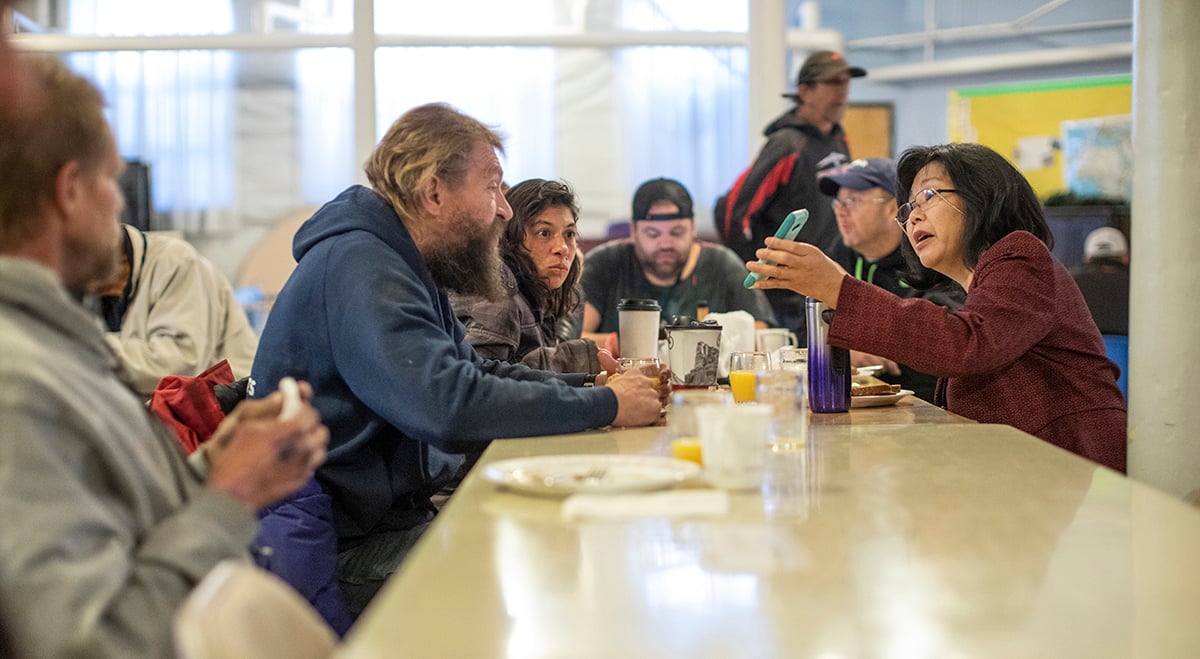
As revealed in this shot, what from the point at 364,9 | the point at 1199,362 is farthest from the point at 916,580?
the point at 364,9

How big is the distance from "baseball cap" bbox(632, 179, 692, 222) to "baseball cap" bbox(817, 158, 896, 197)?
559mm

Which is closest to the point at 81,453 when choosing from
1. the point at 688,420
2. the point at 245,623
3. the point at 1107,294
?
the point at 245,623

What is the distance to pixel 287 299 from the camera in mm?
2287

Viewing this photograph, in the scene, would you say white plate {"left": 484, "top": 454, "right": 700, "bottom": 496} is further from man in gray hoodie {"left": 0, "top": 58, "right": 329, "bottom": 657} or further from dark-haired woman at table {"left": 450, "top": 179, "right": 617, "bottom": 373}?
dark-haired woman at table {"left": 450, "top": 179, "right": 617, "bottom": 373}

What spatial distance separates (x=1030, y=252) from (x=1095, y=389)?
317 mm

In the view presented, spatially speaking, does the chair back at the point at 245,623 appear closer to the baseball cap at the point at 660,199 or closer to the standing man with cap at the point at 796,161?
the baseball cap at the point at 660,199

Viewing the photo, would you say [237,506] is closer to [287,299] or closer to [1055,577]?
[1055,577]

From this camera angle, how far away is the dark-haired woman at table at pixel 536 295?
3.05 metres

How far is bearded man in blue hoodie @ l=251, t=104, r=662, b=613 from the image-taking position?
A: 2.06 metres

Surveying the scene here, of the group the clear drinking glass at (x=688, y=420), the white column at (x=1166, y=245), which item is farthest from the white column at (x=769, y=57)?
the clear drinking glass at (x=688, y=420)

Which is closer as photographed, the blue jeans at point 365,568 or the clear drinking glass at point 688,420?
the clear drinking glass at point 688,420

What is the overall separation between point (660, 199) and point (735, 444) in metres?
3.30

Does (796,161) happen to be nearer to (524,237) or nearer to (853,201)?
(853,201)

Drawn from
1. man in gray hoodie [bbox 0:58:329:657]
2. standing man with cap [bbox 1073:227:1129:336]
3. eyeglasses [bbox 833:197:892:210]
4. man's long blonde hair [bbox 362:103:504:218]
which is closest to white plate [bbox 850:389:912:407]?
man's long blonde hair [bbox 362:103:504:218]
